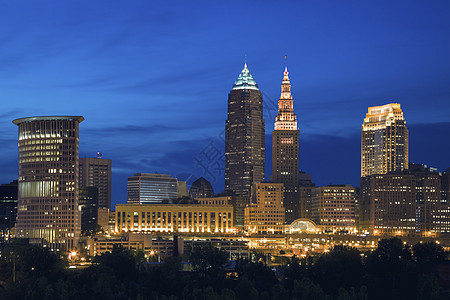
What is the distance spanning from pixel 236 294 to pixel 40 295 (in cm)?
3238

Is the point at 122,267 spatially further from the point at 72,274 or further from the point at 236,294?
the point at 236,294

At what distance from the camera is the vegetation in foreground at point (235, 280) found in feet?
497

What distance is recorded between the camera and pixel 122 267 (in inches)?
7608

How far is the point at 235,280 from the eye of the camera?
172250 mm

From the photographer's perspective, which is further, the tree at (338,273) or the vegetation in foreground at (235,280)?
the tree at (338,273)

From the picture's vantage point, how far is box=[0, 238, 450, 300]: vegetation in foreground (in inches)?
5969

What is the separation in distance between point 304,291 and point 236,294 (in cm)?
1206

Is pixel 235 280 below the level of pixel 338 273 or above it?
below

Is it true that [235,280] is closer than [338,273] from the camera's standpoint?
Yes

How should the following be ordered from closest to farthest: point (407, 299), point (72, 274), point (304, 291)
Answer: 1. point (304, 291)
2. point (407, 299)
3. point (72, 274)

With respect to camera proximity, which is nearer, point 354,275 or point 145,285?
point 145,285

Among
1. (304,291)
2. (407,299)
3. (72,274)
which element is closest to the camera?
(304,291)

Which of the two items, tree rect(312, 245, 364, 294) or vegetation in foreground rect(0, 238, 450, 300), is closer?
vegetation in foreground rect(0, 238, 450, 300)

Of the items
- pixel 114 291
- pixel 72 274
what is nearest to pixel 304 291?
pixel 114 291
